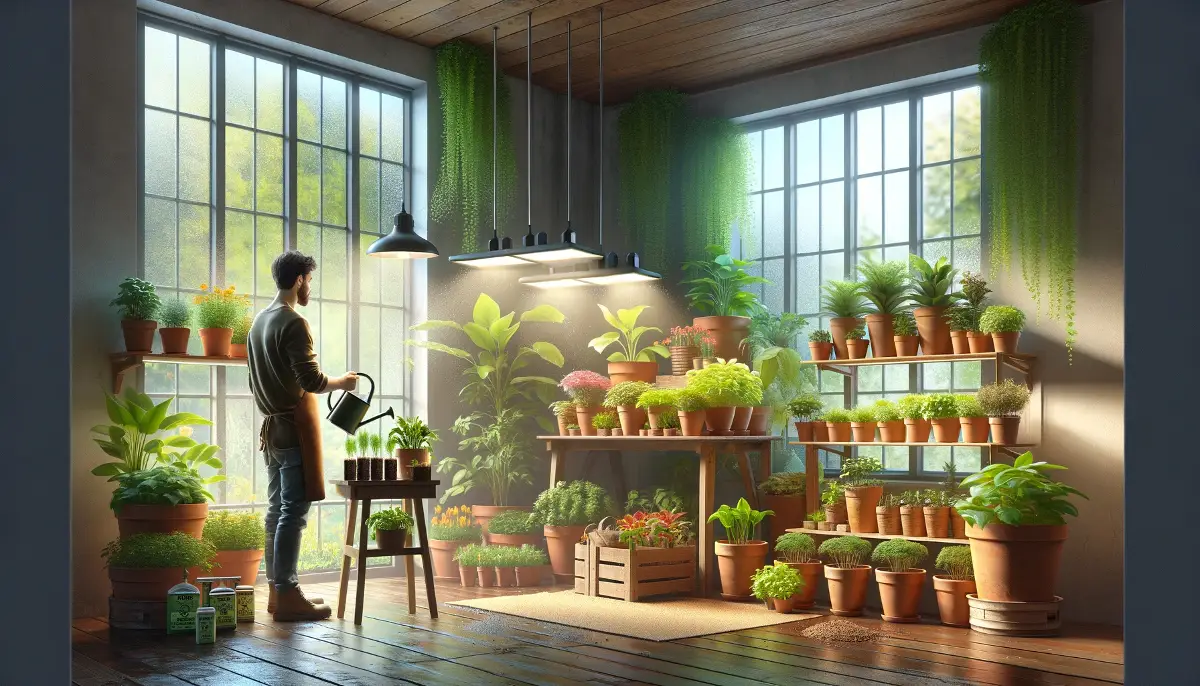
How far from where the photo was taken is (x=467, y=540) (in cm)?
654

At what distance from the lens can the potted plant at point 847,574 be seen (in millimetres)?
5414

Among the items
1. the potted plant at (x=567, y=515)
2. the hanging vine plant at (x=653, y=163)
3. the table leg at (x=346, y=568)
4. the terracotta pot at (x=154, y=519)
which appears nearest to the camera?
the terracotta pot at (x=154, y=519)

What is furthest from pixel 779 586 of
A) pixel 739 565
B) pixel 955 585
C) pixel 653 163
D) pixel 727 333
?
pixel 653 163

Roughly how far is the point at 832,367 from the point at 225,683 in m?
3.87

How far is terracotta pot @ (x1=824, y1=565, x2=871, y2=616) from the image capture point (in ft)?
17.7

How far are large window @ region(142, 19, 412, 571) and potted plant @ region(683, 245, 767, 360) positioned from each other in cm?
194

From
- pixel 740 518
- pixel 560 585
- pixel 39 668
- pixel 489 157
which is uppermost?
pixel 489 157

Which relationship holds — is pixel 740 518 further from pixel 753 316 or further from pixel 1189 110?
pixel 1189 110

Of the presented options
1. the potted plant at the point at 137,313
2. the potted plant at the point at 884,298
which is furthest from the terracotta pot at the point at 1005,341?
the potted plant at the point at 137,313

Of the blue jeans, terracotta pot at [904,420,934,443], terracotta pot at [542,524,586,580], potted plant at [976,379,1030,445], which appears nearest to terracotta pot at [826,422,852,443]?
terracotta pot at [904,420,934,443]

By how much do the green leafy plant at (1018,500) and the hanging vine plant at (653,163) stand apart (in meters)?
3.00

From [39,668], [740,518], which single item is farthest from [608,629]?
[39,668]

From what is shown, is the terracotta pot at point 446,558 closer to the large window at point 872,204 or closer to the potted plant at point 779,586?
the potted plant at point 779,586

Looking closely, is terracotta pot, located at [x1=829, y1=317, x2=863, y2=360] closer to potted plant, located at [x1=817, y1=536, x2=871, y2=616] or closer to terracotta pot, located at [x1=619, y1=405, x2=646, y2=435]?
potted plant, located at [x1=817, y1=536, x2=871, y2=616]
